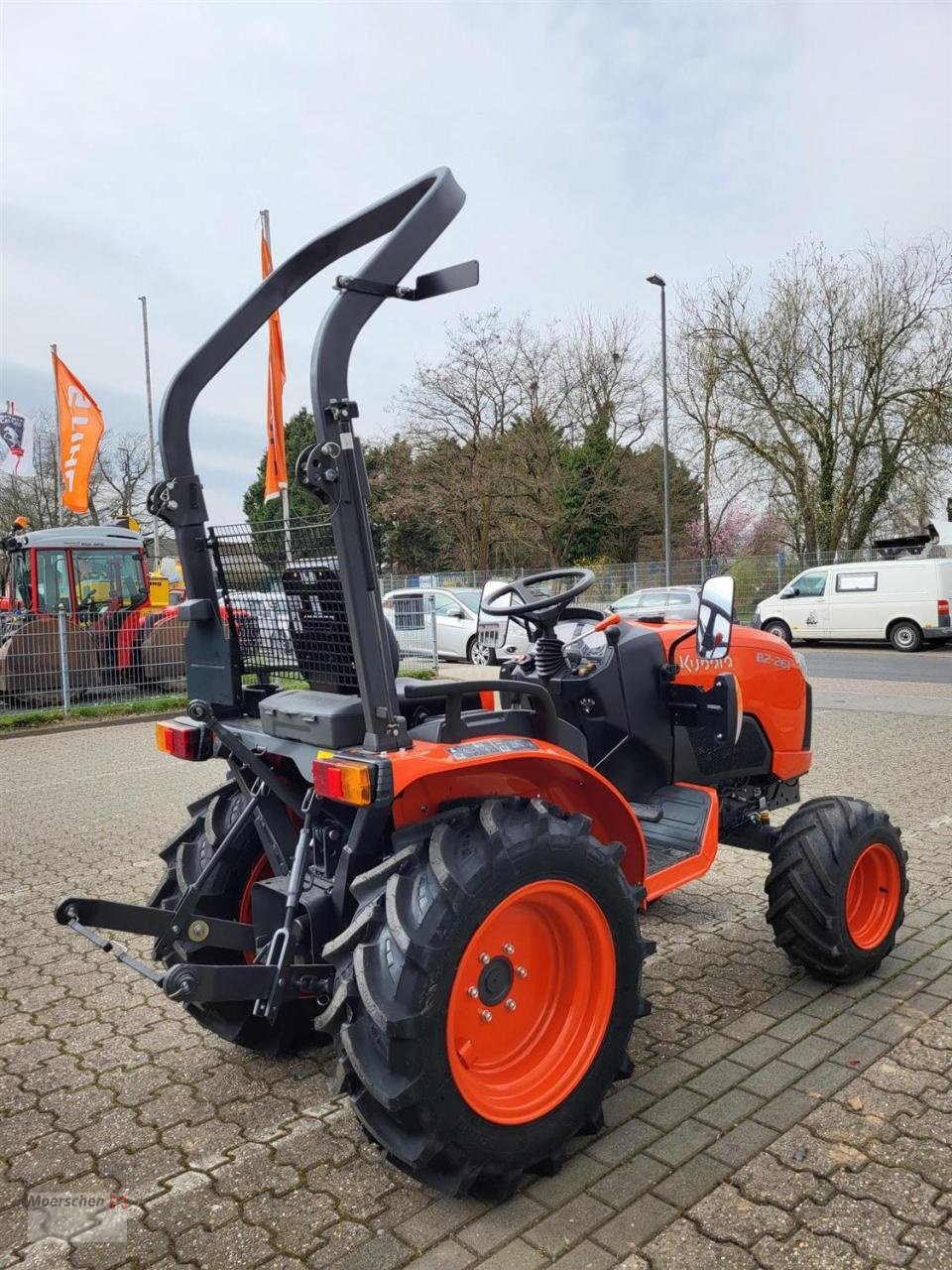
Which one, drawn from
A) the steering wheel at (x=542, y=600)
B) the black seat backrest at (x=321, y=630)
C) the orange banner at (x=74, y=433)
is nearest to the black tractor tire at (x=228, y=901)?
the black seat backrest at (x=321, y=630)

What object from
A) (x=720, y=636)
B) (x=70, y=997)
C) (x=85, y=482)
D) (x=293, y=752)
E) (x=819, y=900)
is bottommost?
(x=70, y=997)

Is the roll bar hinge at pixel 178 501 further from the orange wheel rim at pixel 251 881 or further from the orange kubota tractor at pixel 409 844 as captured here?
the orange wheel rim at pixel 251 881

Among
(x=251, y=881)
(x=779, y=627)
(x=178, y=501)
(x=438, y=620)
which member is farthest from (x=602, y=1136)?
(x=779, y=627)

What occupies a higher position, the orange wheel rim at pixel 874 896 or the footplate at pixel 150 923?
the footplate at pixel 150 923

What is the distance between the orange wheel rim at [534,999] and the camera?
2479 mm

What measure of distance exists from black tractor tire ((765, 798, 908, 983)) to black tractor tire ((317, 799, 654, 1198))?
3.45ft

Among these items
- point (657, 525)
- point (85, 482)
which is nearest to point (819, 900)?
point (85, 482)

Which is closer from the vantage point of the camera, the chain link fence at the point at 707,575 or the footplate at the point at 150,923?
the footplate at the point at 150,923

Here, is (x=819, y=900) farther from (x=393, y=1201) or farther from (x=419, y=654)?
(x=419, y=654)

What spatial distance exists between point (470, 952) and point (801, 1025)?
5.07 ft

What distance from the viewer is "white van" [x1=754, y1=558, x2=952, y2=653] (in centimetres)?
1800

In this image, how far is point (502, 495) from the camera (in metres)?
30.5

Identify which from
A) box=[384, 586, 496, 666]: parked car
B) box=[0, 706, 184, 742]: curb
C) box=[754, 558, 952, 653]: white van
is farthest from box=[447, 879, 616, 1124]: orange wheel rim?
box=[754, 558, 952, 653]: white van

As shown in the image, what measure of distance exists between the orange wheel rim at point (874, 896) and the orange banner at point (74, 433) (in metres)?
17.9
